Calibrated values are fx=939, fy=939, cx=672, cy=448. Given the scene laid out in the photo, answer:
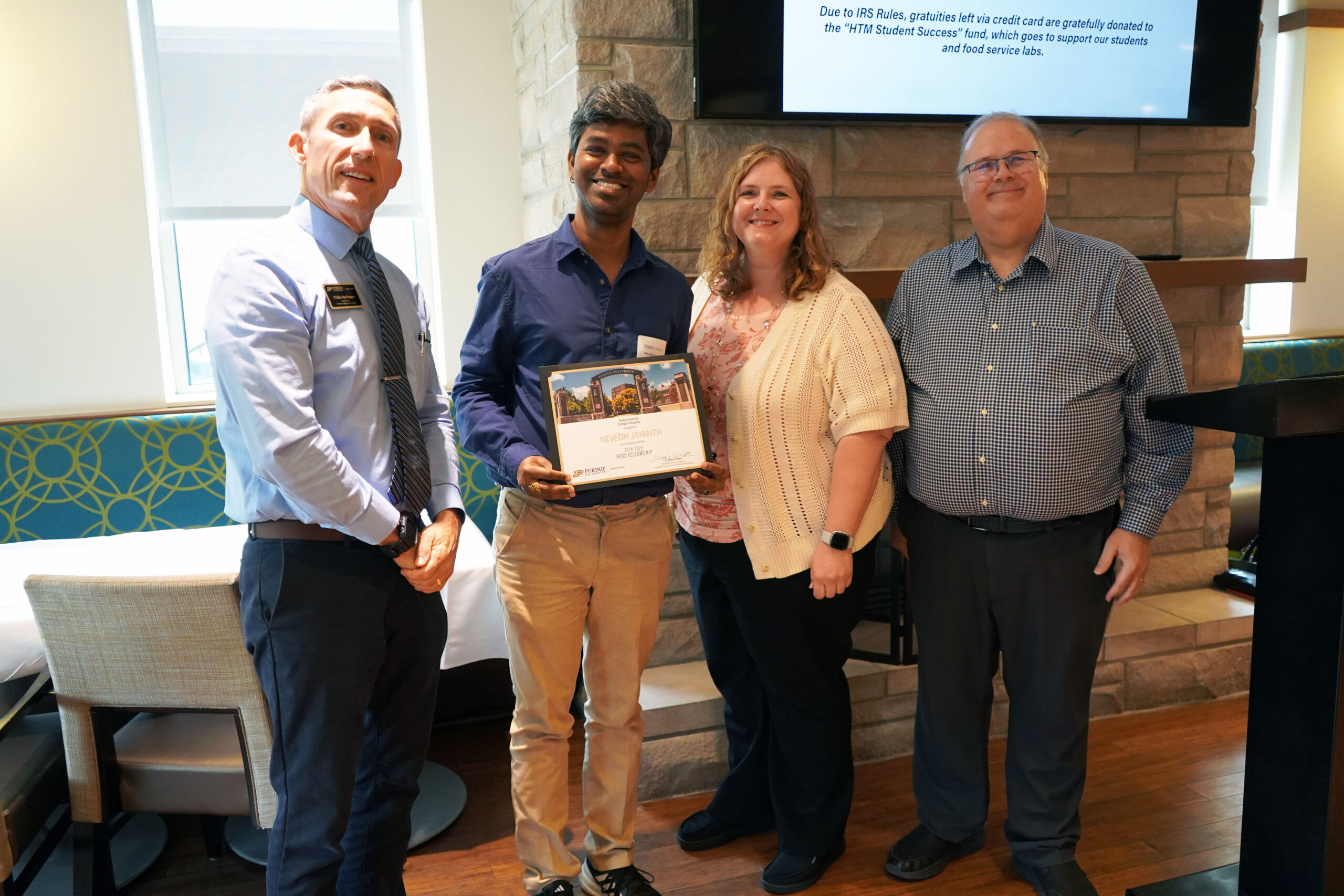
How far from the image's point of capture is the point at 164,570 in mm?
2572

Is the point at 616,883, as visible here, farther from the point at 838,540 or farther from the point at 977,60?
the point at 977,60

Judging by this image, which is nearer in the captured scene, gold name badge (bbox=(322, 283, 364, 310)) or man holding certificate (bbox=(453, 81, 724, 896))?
gold name badge (bbox=(322, 283, 364, 310))

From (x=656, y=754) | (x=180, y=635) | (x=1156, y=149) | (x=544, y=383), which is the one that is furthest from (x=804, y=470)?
(x=1156, y=149)

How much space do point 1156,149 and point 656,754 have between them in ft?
8.34

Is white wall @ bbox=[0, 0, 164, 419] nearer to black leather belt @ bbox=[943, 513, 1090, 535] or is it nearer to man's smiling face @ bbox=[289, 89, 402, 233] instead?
man's smiling face @ bbox=[289, 89, 402, 233]

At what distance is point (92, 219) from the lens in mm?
3199

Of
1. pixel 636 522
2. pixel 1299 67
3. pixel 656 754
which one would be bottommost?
pixel 656 754

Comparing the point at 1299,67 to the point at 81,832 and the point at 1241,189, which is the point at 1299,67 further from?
the point at 81,832

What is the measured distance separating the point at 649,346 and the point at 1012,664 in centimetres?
110

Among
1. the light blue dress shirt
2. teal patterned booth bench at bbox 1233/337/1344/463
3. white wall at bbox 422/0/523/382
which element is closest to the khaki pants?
the light blue dress shirt

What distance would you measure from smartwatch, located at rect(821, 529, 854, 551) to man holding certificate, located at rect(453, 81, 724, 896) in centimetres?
26

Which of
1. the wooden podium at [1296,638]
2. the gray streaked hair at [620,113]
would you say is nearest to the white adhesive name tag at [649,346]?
the gray streaked hair at [620,113]

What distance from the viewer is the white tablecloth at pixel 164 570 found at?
6.93ft

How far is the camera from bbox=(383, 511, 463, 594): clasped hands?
1623 mm
